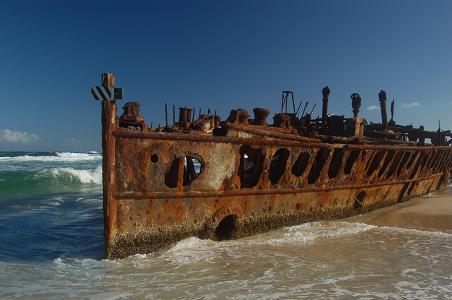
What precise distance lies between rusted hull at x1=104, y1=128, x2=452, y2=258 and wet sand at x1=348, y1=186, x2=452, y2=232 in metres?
0.54

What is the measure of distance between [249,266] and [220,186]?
5.25 ft

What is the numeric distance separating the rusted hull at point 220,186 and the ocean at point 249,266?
266 mm

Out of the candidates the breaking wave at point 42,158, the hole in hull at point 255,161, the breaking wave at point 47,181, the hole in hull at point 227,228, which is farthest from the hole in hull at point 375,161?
the breaking wave at point 42,158

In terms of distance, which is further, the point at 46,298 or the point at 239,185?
the point at 239,185

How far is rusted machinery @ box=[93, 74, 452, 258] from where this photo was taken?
6.03 m

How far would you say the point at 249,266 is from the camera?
5754 millimetres

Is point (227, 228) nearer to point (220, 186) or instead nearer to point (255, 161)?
point (220, 186)

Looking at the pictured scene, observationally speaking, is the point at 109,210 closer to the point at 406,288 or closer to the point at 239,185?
the point at 239,185

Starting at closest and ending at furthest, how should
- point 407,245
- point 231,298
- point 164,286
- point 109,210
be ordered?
point 231,298 < point 164,286 < point 109,210 < point 407,245

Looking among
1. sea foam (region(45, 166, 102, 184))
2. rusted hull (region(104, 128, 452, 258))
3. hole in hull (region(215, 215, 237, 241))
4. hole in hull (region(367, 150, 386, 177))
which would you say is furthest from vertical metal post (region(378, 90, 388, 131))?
sea foam (region(45, 166, 102, 184))

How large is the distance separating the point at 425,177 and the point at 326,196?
7124 mm

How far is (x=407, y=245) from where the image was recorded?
7215 millimetres

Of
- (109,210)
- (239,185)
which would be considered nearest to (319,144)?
(239,185)

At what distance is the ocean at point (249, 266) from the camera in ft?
15.9
